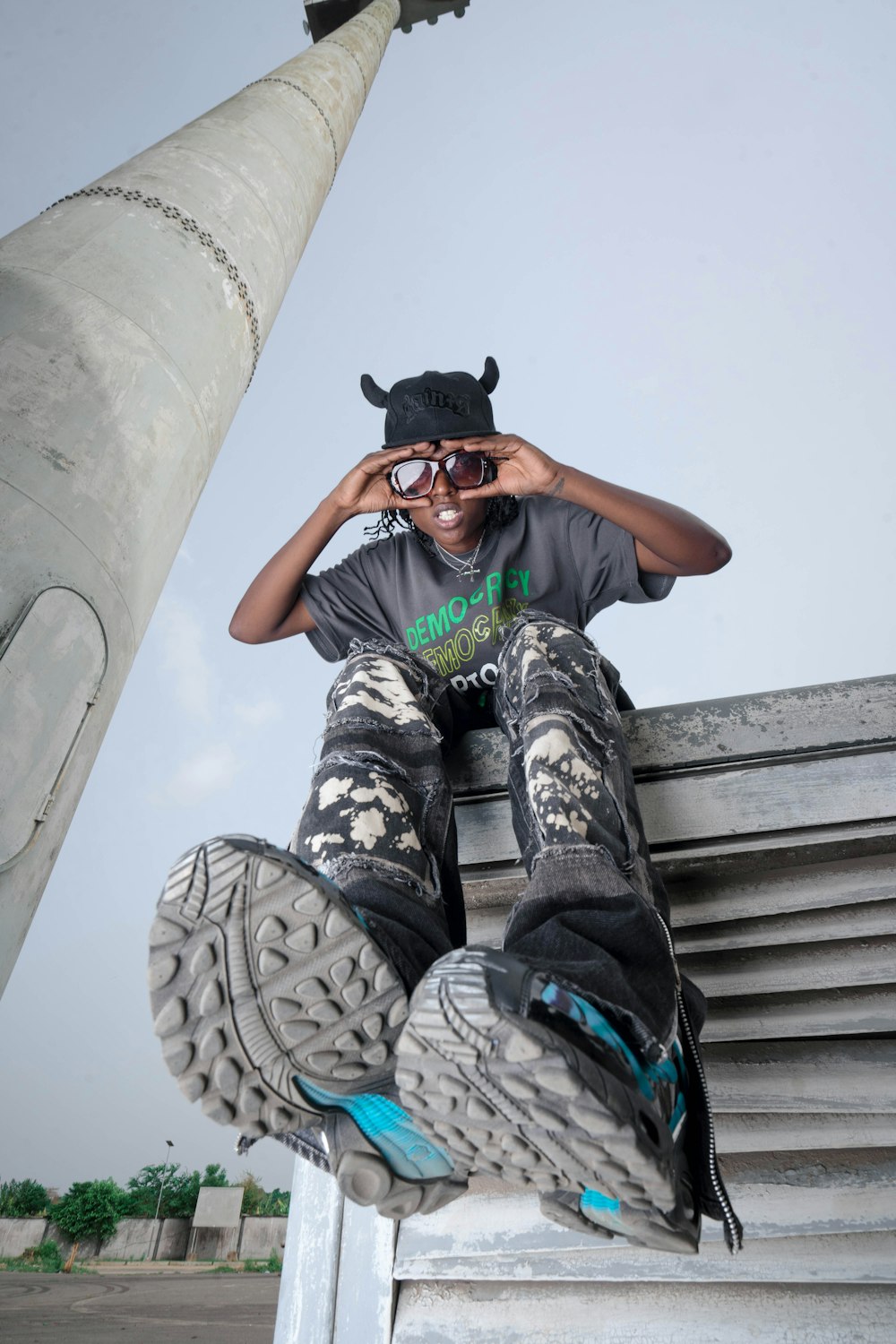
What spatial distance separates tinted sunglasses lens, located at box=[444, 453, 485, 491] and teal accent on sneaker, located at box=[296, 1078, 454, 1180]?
1269 millimetres

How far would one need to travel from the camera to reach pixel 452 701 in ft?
6.13

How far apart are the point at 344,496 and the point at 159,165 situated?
1751mm


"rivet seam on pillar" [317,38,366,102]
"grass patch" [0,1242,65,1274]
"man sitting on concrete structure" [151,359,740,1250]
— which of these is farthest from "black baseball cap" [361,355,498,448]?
"grass patch" [0,1242,65,1274]

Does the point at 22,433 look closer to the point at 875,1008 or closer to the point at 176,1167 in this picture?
the point at 875,1008

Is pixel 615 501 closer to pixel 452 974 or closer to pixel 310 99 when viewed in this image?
pixel 452 974

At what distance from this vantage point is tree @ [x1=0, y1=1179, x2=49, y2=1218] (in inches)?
569

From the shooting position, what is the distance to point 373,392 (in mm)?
2230

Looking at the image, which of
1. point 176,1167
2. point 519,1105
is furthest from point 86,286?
point 176,1167

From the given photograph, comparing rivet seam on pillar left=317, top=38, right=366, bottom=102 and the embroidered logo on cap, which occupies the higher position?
rivet seam on pillar left=317, top=38, right=366, bottom=102

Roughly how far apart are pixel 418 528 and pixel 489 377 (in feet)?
1.42

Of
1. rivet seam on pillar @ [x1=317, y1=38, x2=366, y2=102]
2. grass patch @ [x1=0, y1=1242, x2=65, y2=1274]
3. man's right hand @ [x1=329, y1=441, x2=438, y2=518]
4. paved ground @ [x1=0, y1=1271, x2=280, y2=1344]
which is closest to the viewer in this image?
man's right hand @ [x1=329, y1=441, x2=438, y2=518]

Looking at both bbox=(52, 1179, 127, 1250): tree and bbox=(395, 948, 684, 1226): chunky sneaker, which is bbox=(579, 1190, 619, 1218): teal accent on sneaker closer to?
bbox=(395, 948, 684, 1226): chunky sneaker

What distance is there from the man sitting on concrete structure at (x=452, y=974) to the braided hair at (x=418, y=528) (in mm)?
333

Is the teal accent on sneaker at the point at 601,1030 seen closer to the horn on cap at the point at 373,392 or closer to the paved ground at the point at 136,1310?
the horn on cap at the point at 373,392
